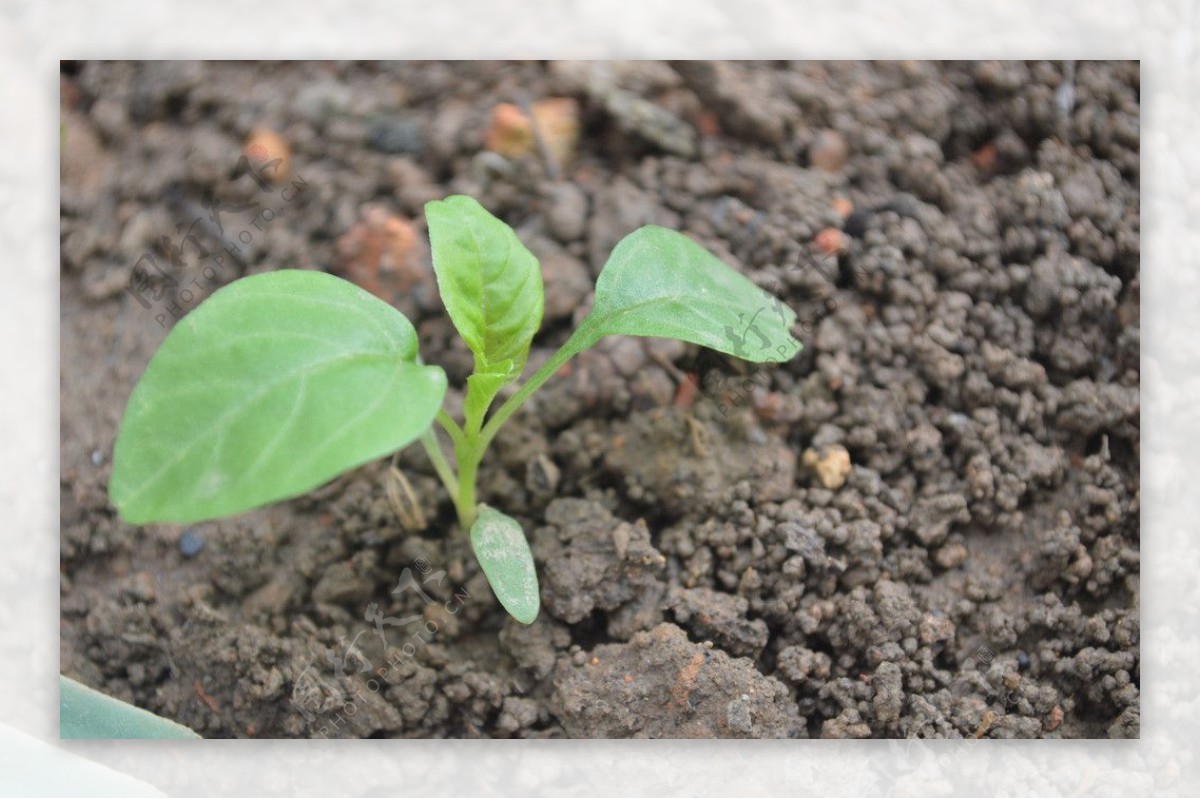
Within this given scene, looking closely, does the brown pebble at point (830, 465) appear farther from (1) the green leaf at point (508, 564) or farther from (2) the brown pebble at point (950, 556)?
(1) the green leaf at point (508, 564)

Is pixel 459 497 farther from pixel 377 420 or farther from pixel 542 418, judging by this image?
pixel 377 420

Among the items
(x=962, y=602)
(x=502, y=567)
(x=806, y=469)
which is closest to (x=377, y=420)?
(x=502, y=567)

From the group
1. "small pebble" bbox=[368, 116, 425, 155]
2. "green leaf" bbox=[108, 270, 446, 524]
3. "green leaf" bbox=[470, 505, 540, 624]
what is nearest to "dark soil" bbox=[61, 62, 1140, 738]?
"small pebble" bbox=[368, 116, 425, 155]

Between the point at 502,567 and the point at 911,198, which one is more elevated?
the point at 911,198

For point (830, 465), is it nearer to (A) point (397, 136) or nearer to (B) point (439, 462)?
(B) point (439, 462)

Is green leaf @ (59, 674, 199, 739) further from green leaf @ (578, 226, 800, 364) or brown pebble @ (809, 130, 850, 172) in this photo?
brown pebble @ (809, 130, 850, 172)

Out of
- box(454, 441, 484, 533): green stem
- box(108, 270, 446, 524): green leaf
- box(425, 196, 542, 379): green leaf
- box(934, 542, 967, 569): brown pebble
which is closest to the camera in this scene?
box(108, 270, 446, 524): green leaf

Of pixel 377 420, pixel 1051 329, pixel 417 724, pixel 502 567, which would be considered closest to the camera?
pixel 377 420
